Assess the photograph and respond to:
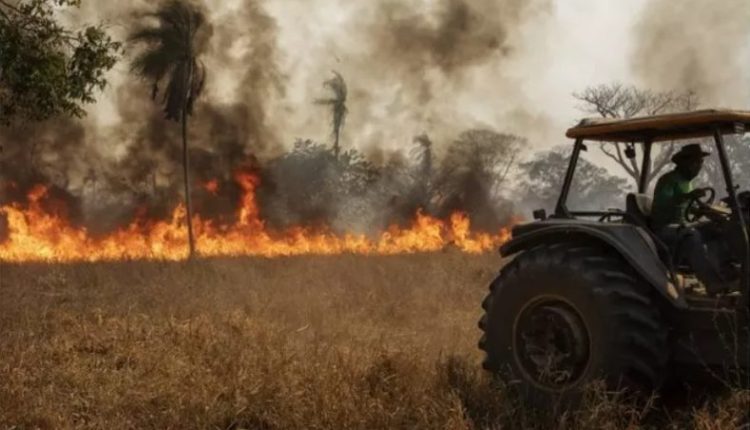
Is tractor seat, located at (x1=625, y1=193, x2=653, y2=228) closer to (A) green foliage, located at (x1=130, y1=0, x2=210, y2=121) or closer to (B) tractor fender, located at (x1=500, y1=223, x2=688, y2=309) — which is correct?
(B) tractor fender, located at (x1=500, y1=223, x2=688, y2=309)

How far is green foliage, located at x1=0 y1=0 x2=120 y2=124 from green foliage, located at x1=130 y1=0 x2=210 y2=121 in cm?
1389

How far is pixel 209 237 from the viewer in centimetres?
2769

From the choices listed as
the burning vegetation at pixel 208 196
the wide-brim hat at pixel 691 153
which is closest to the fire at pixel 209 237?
the burning vegetation at pixel 208 196

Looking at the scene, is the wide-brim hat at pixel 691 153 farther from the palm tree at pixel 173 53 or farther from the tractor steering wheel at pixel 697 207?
the palm tree at pixel 173 53

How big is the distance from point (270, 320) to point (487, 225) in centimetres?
2555

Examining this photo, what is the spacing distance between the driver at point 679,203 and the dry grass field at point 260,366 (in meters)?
1.08

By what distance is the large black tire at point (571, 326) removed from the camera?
4.48 meters

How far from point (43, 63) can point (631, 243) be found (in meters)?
6.68

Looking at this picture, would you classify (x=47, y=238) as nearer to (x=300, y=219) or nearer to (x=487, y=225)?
(x=300, y=219)

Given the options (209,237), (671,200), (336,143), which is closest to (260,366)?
(671,200)

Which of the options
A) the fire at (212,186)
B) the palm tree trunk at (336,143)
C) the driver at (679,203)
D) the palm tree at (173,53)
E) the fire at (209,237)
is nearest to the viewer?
the driver at (679,203)

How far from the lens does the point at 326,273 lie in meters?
15.0

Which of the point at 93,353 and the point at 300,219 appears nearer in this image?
the point at 93,353

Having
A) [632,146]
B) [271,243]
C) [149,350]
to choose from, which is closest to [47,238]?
[271,243]
